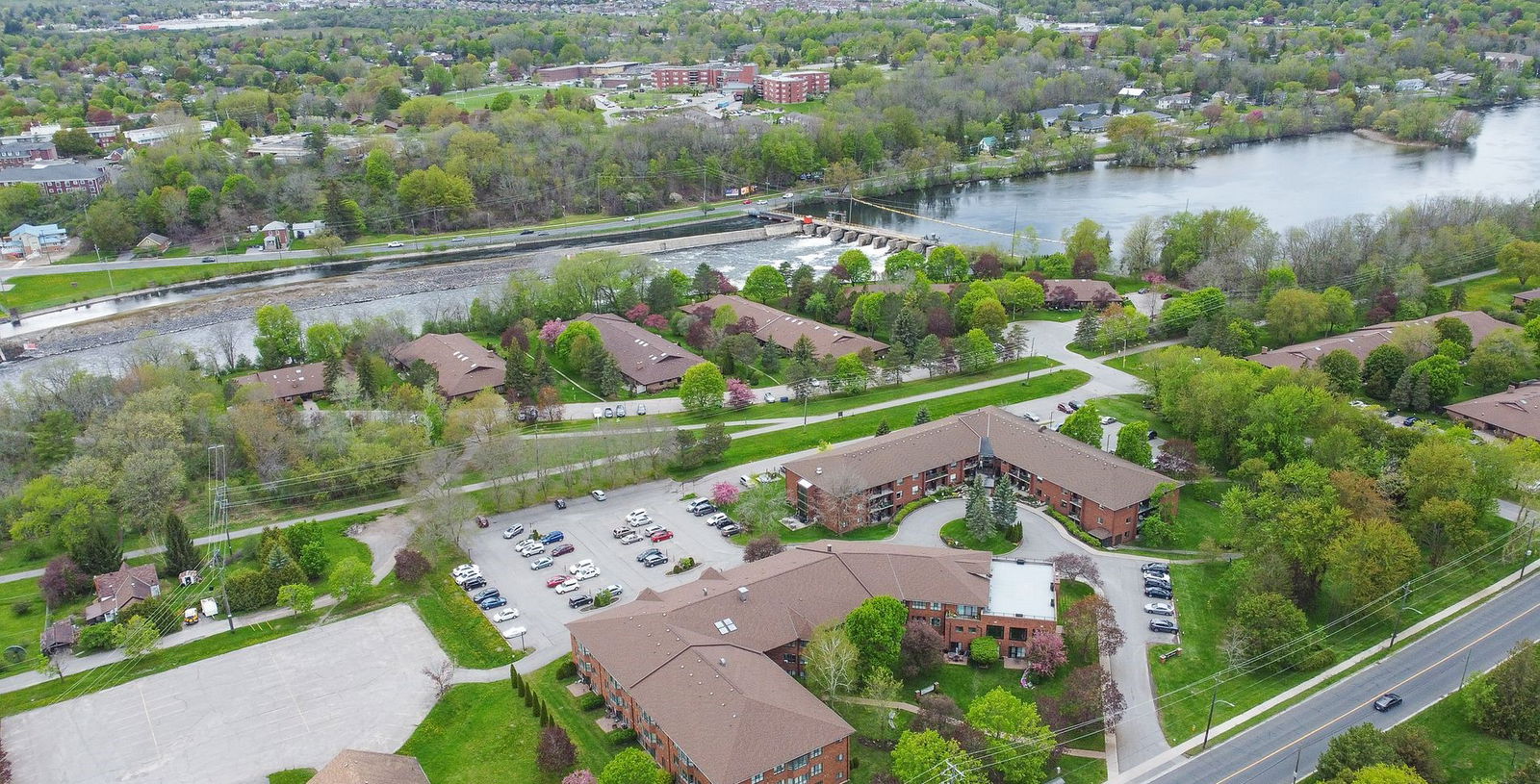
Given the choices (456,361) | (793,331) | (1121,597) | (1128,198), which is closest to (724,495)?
(1121,597)

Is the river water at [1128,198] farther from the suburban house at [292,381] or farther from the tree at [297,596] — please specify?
the tree at [297,596]

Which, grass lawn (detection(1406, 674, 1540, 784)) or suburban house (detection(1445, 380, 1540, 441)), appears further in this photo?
suburban house (detection(1445, 380, 1540, 441))

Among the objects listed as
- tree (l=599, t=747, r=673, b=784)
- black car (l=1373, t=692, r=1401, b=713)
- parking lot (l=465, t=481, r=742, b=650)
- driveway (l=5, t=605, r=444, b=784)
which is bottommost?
driveway (l=5, t=605, r=444, b=784)

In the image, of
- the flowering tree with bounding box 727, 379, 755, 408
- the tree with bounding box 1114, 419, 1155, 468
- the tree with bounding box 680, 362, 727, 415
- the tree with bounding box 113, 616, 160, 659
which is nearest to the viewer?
the tree with bounding box 113, 616, 160, 659

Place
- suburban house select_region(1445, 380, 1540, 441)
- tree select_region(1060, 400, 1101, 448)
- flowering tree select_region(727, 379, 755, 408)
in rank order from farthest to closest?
1. flowering tree select_region(727, 379, 755, 408)
2. suburban house select_region(1445, 380, 1540, 441)
3. tree select_region(1060, 400, 1101, 448)

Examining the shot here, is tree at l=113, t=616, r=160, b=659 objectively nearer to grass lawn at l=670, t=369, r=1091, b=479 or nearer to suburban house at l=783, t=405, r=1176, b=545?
grass lawn at l=670, t=369, r=1091, b=479

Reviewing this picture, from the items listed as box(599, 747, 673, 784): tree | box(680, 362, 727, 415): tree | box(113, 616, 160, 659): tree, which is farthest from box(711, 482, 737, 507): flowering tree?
box(113, 616, 160, 659): tree
